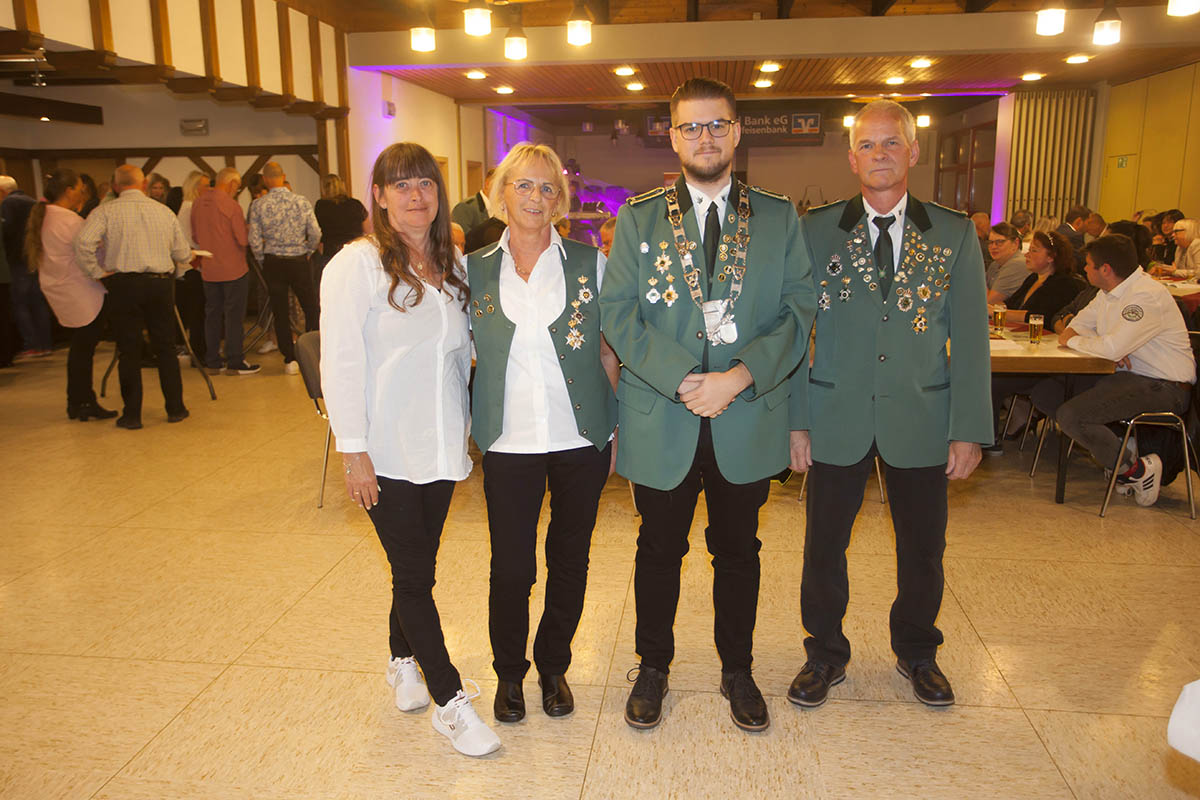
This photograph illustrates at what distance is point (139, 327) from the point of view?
20.0 feet

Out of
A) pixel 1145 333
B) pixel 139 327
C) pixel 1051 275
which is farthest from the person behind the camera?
pixel 139 327

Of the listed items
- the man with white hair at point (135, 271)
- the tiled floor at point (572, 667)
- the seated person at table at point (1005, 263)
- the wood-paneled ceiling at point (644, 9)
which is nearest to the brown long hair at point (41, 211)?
the man with white hair at point (135, 271)

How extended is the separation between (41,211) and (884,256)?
671cm

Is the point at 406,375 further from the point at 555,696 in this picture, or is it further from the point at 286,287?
the point at 286,287

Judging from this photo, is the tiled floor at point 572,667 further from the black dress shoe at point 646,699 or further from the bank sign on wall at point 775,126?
the bank sign on wall at point 775,126

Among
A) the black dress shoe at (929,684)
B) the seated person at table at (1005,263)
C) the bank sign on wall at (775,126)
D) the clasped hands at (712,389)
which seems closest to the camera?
the clasped hands at (712,389)

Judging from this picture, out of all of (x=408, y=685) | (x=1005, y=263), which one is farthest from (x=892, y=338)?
(x=1005, y=263)

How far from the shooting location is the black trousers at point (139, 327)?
5.95 meters

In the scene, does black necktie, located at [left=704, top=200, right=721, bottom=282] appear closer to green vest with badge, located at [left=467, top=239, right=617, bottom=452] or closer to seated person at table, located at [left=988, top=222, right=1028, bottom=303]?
green vest with badge, located at [left=467, top=239, right=617, bottom=452]

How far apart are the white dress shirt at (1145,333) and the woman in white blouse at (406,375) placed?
3310mm

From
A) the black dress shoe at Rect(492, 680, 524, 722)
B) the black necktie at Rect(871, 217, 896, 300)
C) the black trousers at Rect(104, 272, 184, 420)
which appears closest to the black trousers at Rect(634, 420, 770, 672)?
the black dress shoe at Rect(492, 680, 524, 722)

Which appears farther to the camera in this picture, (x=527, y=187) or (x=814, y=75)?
(x=814, y=75)

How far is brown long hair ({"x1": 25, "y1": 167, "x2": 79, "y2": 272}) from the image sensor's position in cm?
653

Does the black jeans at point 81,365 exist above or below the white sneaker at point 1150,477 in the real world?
above
